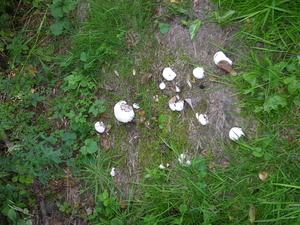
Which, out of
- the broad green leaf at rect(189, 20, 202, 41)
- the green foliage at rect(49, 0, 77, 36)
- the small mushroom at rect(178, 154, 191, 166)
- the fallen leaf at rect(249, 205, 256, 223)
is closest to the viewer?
the fallen leaf at rect(249, 205, 256, 223)

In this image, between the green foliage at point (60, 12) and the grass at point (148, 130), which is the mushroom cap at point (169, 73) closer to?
the grass at point (148, 130)

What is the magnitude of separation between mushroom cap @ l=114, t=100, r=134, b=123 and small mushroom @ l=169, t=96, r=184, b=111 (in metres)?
0.44

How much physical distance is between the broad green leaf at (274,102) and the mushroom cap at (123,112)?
54.6 inches

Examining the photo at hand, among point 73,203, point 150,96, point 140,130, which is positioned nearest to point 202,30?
point 150,96

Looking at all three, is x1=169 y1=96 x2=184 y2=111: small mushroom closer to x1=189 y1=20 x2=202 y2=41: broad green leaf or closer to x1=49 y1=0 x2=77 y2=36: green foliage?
x1=189 y1=20 x2=202 y2=41: broad green leaf

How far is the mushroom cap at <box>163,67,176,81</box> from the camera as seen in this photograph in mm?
2646

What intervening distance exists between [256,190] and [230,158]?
0.40m

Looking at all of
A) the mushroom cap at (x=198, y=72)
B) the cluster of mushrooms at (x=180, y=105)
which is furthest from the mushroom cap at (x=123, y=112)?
the mushroom cap at (x=198, y=72)

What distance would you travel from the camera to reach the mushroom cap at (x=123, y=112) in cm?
263

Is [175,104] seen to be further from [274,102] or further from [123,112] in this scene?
[274,102]

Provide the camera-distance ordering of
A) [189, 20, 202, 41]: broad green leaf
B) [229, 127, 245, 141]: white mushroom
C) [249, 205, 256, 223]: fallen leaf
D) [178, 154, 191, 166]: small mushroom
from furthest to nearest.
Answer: [189, 20, 202, 41]: broad green leaf < [178, 154, 191, 166]: small mushroom < [229, 127, 245, 141]: white mushroom < [249, 205, 256, 223]: fallen leaf

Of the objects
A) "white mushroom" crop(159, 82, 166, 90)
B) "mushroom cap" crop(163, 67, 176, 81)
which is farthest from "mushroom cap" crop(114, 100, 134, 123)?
"mushroom cap" crop(163, 67, 176, 81)

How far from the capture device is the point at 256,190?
2.46 meters

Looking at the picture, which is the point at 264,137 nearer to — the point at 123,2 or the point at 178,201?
the point at 178,201
